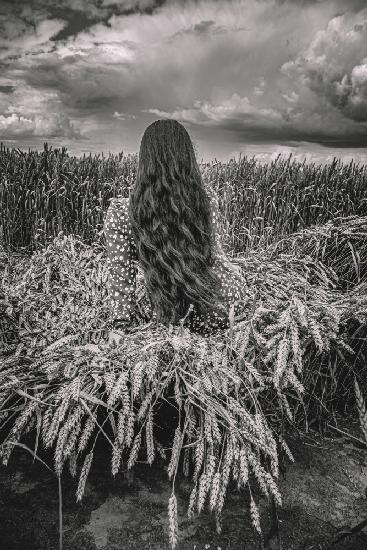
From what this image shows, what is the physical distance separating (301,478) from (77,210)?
4.56 metres

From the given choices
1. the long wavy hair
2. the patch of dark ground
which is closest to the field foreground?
the patch of dark ground

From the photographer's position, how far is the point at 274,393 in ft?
5.98

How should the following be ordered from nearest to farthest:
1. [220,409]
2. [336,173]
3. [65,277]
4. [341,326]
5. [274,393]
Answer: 1. [220,409]
2. [274,393]
3. [341,326]
4. [65,277]
5. [336,173]

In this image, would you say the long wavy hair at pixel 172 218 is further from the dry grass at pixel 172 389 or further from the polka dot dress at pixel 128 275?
the dry grass at pixel 172 389

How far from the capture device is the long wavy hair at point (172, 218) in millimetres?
1846

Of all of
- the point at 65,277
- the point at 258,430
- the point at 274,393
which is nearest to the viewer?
the point at 258,430

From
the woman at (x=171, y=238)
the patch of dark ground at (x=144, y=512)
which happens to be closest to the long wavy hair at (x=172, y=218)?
the woman at (x=171, y=238)

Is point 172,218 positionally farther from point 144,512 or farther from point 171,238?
point 144,512

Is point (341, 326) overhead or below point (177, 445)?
overhead

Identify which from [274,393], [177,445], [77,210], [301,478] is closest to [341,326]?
[274,393]

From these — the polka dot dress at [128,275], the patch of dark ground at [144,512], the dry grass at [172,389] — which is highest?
the polka dot dress at [128,275]

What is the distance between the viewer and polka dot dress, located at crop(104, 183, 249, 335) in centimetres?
203

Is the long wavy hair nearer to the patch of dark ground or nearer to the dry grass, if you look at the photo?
the dry grass

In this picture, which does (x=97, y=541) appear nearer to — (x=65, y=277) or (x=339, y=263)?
(x=65, y=277)
